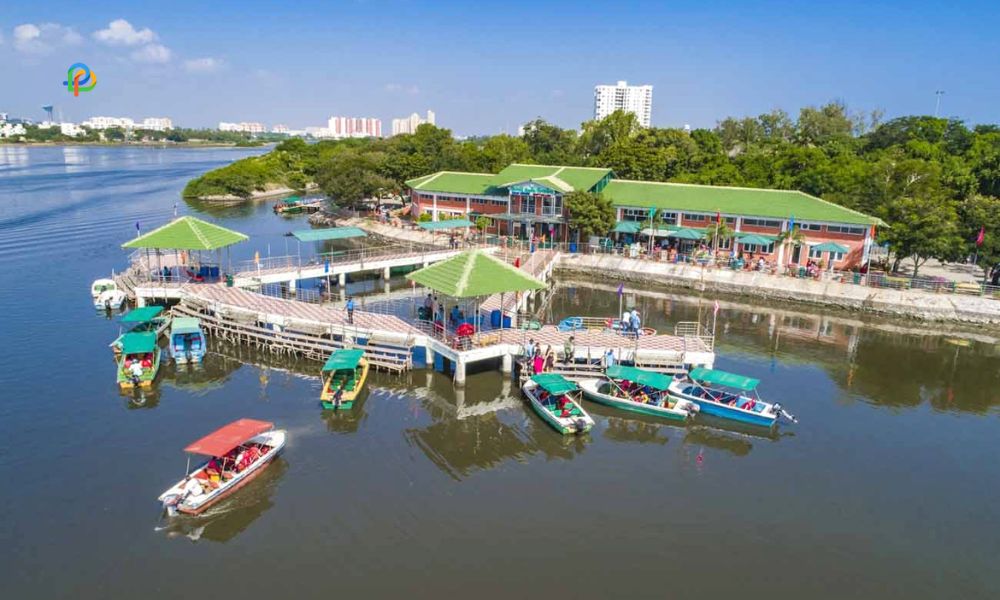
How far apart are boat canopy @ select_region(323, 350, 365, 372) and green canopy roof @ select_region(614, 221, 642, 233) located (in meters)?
33.9

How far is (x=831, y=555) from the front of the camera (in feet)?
63.3

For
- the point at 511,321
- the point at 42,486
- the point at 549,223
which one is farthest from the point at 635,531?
the point at 549,223

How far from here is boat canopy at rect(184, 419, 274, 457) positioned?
851 inches

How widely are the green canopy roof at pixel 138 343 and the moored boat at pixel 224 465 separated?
10.7 m

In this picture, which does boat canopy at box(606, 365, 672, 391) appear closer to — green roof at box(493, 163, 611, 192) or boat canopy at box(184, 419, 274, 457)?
boat canopy at box(184, 419, 274, 457)

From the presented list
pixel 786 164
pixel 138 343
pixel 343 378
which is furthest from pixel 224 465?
pixel 786 164

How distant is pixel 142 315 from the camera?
35.2m

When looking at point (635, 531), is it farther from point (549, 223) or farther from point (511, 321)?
point (549, 223)

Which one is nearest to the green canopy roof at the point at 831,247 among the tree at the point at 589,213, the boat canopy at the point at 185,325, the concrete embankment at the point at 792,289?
the concrete embankment at the point at 792,289

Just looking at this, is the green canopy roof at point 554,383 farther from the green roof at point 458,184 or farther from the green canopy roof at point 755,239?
the green roof at point 458,184

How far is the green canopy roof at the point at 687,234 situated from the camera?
55.7 m

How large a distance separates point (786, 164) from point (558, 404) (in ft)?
185

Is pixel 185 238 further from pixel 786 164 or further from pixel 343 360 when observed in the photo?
pixel 786 164

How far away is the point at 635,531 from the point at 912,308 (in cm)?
3576
